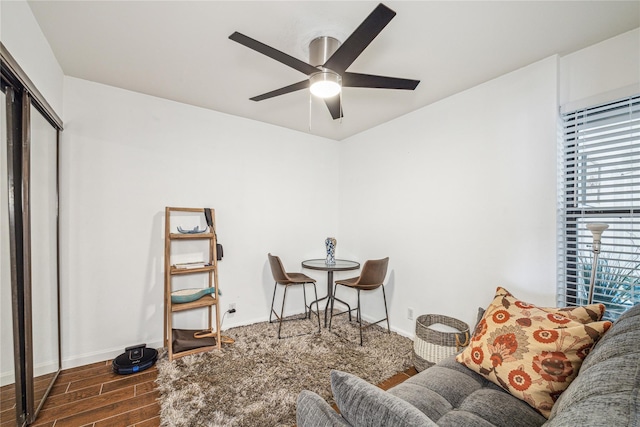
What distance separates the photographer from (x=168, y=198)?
2.90 m

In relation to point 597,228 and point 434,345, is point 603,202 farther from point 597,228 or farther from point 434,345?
point 434,345

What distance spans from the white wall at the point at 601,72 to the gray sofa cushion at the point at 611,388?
1.63m

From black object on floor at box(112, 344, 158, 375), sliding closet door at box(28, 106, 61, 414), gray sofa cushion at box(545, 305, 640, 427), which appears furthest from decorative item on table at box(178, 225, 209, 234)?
gray sofa cushion at box(545, 305, 640, 427)

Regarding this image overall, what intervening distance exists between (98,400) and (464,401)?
2.34 metres

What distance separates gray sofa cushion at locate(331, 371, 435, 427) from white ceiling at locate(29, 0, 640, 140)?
182 centimetres

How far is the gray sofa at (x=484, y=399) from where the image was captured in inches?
25.4

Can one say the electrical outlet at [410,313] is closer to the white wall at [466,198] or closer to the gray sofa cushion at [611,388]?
the white wall at [466,198]

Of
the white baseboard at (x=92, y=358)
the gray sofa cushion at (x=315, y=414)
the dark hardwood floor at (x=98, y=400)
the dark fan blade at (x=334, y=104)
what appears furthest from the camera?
the white baseboard at (x=92, y=358)

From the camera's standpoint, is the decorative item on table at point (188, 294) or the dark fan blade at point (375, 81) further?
the decorative item on table at point (188, 294)

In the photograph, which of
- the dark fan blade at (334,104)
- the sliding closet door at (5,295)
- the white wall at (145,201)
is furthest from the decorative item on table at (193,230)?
the dark fan blade at (334,104)

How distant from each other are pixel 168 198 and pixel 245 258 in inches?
41.0

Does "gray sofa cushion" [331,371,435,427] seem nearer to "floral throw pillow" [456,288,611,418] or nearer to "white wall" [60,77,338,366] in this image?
"floral throw pillow" [456,288,611,418]

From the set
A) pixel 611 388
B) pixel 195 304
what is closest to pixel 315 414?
pixel 611 388

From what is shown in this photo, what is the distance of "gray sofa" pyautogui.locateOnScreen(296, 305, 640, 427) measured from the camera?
0.65 m
